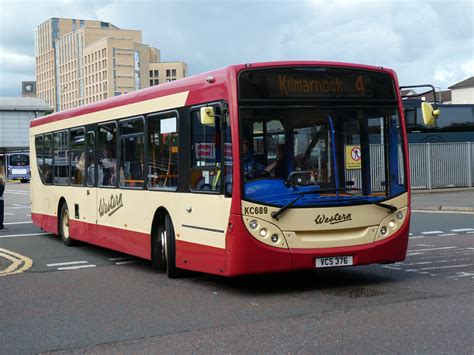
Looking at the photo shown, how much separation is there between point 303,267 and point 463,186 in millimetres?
25987

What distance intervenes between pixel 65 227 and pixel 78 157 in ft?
6.19

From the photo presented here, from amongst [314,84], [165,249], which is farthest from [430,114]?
[165,249]

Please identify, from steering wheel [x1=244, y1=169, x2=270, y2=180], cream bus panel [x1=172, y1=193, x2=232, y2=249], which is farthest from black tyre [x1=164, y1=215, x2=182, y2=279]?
steering wheel [x1=244, y1=169, x2=270, y2=180]

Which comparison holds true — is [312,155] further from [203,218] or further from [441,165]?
[441,165]

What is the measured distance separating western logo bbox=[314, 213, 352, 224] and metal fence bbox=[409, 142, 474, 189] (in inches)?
927

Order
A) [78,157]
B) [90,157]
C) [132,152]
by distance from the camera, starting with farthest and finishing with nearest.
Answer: [78,157], [90,157], [132,152]

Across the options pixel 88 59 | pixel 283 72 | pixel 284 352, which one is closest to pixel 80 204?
pixel 283 72

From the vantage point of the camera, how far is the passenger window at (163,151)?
9992mm

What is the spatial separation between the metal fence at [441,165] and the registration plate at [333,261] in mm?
23553

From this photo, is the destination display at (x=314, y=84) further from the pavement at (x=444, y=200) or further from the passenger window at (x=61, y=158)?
the pavement at (x=444, y=200)

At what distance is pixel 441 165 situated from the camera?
1270 inches

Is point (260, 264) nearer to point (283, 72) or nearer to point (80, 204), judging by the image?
point (283, 72)

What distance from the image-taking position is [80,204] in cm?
1419

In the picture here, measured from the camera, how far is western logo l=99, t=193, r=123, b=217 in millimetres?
12070
